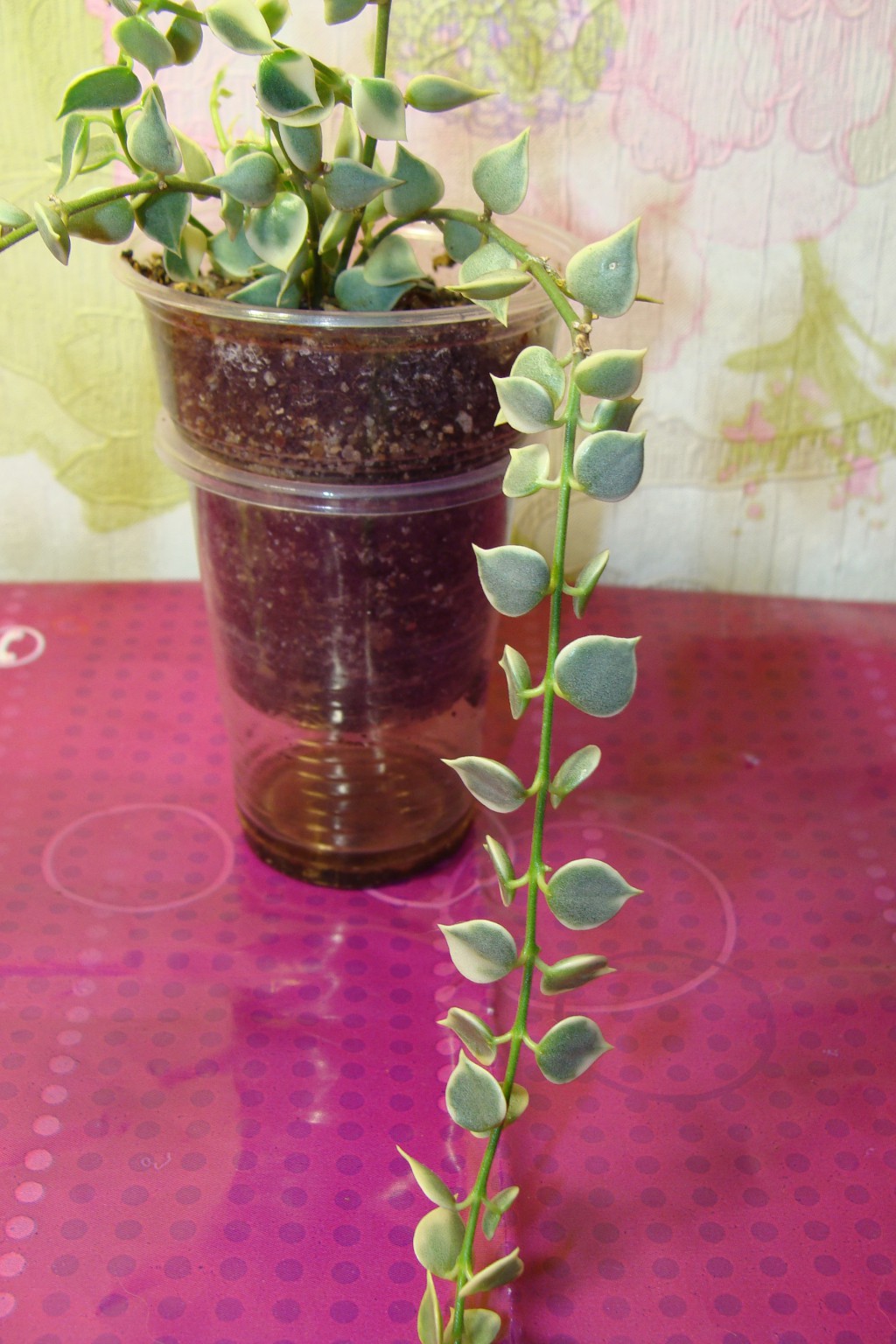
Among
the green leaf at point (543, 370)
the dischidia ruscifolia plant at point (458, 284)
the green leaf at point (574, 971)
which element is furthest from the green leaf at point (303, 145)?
the green leaf at point (574, 971)

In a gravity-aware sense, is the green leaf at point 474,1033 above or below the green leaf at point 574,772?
below

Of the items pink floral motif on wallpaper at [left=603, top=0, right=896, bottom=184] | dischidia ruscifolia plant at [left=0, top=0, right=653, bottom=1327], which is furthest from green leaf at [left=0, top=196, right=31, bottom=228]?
pink floral motif on wallpaper at [left=603, top=0, right=896, bottom=184]

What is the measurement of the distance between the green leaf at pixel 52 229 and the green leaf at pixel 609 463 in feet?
0.45

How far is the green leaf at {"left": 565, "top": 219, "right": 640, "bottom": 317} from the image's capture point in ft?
0.76

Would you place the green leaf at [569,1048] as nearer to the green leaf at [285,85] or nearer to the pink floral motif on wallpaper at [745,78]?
the green leaf at [285,85]

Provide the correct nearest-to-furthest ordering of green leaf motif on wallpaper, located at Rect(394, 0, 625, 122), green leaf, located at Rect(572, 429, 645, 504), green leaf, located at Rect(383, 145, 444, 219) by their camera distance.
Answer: green leaf, located at Rect(572, 429, 645, 504), green leaf, located at Rect(383, 145, 444, 219), green leaf motif on wallpaper, located at Rect(394, 0, 625, 122)

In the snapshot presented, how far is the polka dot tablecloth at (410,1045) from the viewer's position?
28 cm

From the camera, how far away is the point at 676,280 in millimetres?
547

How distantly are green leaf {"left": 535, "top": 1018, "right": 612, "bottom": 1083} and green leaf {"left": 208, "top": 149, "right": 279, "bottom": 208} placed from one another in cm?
22

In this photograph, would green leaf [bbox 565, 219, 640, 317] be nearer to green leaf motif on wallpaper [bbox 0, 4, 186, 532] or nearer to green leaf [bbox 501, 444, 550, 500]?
green leaf [bbox 501, 444, 550, 500]

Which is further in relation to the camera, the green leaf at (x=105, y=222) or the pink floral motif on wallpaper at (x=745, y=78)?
the pink floral motif on wallpaper at (x=745, y=78)

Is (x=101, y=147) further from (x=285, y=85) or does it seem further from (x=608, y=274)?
(x=608, y=274)

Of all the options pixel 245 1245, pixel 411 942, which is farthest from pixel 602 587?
pixel 245 1245

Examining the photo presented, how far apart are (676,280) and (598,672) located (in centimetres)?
37
